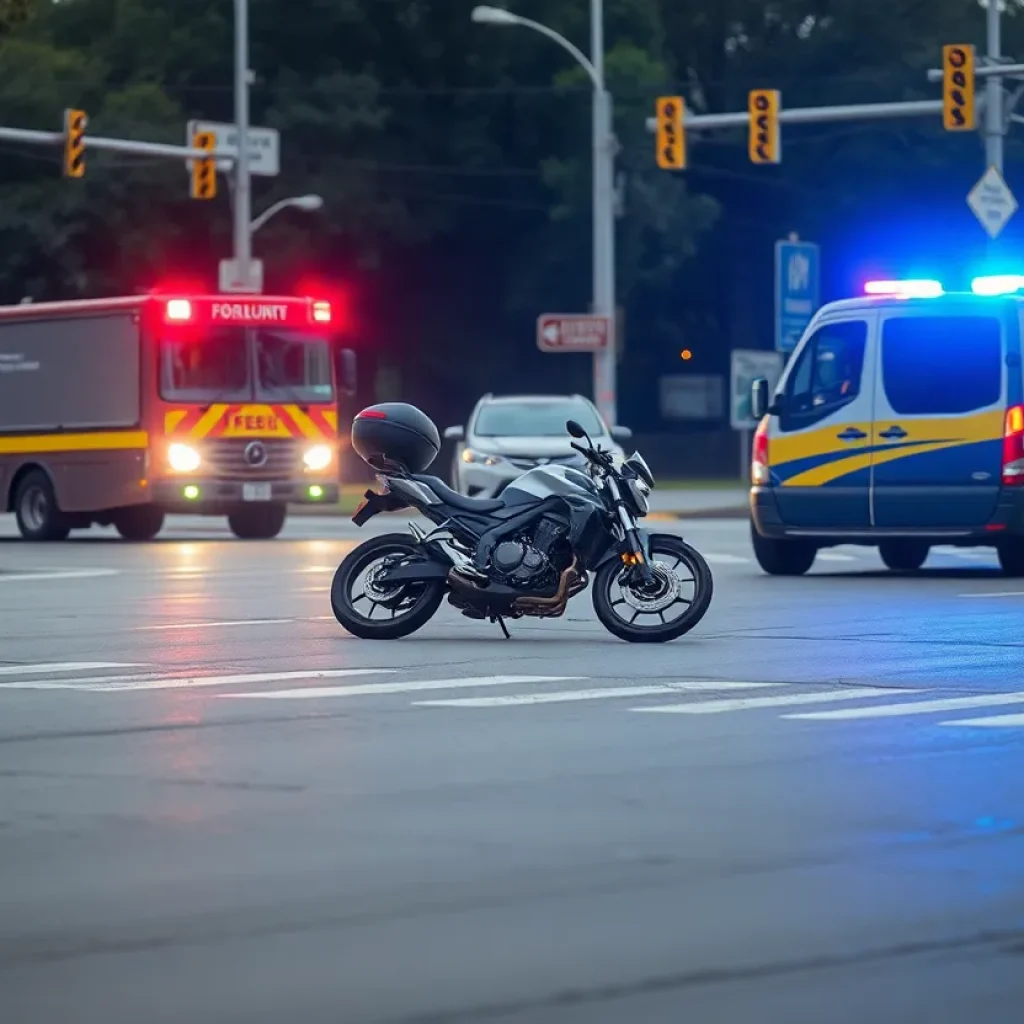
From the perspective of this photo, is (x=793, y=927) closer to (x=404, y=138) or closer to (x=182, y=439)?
(x=182, y=439)

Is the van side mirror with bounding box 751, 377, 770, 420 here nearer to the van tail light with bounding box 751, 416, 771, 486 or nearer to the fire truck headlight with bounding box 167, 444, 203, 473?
the van tail light with bounding box 751, 416, 771, 486

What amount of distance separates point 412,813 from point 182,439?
2331cm

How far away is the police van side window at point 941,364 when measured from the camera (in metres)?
22.1

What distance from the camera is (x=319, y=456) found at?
32.5 metres

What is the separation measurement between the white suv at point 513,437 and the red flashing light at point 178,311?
10.5 ft

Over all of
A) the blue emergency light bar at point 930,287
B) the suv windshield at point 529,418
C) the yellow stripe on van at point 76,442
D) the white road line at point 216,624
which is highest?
the blue emergency light bar at point 930,287

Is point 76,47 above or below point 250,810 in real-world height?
above

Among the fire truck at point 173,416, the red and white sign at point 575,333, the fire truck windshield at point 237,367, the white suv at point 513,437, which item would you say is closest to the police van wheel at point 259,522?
the fire truck at point 173,416

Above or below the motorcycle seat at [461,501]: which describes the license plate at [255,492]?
below

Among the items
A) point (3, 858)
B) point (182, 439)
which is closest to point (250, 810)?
point (3, 858)

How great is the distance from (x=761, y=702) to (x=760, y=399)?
10.9m

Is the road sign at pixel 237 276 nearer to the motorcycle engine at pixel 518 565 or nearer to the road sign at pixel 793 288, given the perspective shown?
the road sign at pixel 793 288

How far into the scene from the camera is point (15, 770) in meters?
9.88

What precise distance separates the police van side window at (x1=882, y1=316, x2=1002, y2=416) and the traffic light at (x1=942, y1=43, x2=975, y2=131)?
43.4 ft
